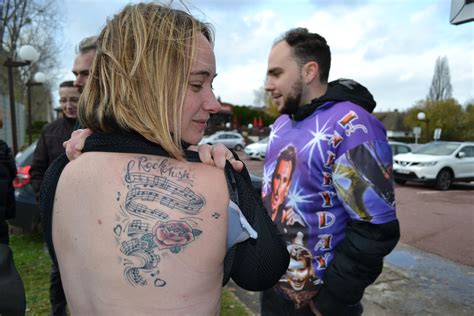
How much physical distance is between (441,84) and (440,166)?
50.3 metres

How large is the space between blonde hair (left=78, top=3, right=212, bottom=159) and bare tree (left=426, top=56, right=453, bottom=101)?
6149cm

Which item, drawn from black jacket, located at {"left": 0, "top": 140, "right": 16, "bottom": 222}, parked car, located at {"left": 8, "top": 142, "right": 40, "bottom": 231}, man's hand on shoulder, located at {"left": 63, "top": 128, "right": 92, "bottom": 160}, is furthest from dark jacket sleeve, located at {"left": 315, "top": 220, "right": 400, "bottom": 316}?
parked car, located at {"left": 8, "top": 142, "right": 40, "bottom": 231}

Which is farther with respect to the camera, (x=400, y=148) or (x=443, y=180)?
(x=400, y=148)

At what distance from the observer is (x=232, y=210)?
1.11 metres

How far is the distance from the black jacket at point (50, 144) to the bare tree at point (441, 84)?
59828 mm

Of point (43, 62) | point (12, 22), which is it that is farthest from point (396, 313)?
point (43, 62)

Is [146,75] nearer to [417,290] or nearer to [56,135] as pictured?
[56,135]

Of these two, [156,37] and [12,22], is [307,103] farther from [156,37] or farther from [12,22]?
[12,22]

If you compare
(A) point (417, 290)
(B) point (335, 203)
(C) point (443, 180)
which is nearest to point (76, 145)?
(B) point (335, 203)

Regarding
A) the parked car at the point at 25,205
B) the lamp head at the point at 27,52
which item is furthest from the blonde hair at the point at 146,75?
the lamp head at the point at 27,52

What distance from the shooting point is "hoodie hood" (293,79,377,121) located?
204 cm

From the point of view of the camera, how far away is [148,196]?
1113 mm

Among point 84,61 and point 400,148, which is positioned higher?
point 84,61

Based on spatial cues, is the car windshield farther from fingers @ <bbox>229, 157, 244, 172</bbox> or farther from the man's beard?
fingers @ <bbox>229, 157, 244, 172</bbox>
